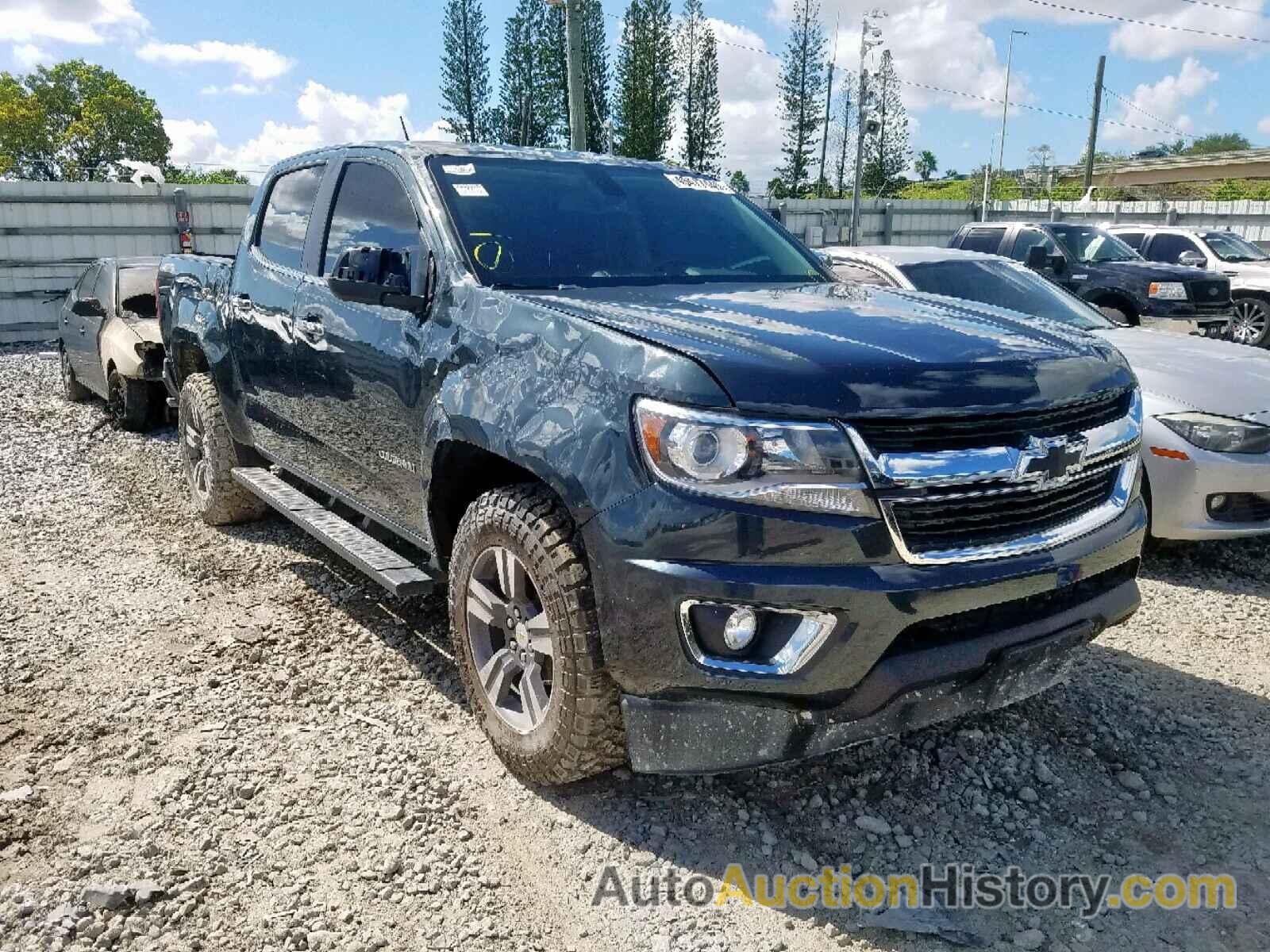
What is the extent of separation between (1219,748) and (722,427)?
226 centimetres

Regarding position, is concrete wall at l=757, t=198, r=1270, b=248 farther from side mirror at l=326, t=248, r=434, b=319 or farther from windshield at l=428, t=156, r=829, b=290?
side mirror at l=326, t=248, r=434, b=319

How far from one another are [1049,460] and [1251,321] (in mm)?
13858

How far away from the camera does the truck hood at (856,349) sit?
2.35 m

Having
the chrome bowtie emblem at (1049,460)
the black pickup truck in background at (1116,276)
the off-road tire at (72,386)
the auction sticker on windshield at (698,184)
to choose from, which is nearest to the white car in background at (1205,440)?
the auction sticker on windshield at (698,184)

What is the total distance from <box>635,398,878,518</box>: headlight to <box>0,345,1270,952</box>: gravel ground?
3.53 feet

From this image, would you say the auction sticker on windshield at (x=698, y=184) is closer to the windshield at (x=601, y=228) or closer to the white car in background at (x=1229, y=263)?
the windshield at (x=601, y=228)

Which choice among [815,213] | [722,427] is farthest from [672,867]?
[815,213]

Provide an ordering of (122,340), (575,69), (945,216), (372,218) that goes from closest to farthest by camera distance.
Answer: (372,218) → (122,340) → (575,69) → (945,216)

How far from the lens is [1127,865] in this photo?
2.69 m

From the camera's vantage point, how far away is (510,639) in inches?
116

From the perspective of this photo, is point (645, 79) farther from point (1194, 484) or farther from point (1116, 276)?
point (1194, 484)

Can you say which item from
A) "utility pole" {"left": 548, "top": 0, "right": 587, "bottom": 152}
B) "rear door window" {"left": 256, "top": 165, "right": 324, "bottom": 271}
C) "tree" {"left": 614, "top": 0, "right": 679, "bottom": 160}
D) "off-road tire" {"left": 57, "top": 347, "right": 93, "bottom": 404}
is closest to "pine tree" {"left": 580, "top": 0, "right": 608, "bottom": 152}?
"tree" {"left": 614, "top": 0, "right": 679, "bottom": 160}

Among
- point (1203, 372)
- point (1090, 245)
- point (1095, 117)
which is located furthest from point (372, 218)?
point (1095, 117)

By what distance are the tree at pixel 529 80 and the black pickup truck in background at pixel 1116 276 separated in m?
42.2
